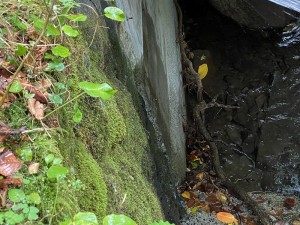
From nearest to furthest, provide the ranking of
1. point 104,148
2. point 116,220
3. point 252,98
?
point 116,220 → point 104,148 → point 252,98

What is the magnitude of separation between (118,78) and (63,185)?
4.92ft

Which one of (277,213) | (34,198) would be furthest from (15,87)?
(277,213)

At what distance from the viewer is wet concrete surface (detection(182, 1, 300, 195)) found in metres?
5.36

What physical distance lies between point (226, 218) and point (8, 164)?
133 inches

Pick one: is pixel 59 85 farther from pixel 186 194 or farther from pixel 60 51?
pixel 186 194

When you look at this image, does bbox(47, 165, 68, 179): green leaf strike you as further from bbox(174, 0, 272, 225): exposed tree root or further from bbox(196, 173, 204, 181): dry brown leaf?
bbox(196, 173, 204, 181): dry brown leaf

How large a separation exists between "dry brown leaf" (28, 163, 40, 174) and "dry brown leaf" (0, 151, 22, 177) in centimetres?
4

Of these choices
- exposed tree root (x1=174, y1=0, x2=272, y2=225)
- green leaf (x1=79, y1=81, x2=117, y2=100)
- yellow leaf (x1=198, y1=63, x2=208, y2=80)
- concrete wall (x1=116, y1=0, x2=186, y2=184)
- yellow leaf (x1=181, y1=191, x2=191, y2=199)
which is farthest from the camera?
yellow leaf (x1=198, y1=63, x2=208, y2=80)

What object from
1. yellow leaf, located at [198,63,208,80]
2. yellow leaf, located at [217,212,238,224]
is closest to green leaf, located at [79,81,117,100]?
yellow leaf, located at [217,212,238,224]

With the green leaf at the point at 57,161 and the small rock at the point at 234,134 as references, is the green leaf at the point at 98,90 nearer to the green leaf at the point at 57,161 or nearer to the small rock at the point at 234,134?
the green leaf at the point at 57,161

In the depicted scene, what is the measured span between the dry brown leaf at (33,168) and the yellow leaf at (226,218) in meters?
3.26

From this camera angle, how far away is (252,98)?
6.07 metres

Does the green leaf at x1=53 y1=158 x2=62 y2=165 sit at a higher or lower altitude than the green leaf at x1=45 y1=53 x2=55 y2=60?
lower

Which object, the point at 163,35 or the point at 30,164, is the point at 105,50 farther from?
the point at 163,35
